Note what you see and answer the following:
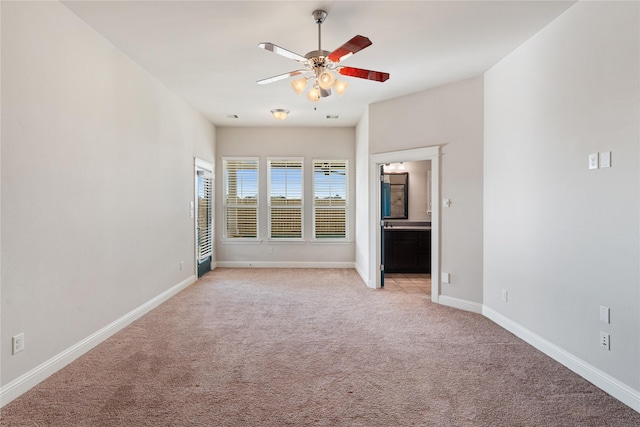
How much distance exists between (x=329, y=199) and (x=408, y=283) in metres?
2.39

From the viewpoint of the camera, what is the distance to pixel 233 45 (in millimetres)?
3232

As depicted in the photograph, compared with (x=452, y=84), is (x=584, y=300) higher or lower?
lower

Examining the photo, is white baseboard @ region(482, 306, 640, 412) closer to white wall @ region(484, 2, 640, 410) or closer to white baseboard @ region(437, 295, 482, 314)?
white wall @ region(484, 2, 640, 410)

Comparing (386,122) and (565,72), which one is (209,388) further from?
(386,122)

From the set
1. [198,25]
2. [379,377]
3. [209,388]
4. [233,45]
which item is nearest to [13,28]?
[198,25]

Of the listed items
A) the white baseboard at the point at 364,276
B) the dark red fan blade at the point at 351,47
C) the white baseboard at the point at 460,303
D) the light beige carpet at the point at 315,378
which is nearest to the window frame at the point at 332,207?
the white baseboard at the point at 364,276

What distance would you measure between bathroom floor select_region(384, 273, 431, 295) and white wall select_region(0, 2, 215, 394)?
356cm

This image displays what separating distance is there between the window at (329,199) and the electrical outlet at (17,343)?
494cm

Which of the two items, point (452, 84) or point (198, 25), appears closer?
point (198, 25)

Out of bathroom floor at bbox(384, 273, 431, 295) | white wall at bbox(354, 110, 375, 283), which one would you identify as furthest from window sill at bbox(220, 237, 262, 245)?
bathroom floor at bbox(384, 273, 431, 295)

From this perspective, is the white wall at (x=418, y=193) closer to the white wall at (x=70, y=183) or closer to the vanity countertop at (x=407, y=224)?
the vanity countertop at (x=407, y=224)

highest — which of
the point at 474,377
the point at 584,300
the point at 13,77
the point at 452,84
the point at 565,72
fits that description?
the point at 452,84

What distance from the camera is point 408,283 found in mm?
5438

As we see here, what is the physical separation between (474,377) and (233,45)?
3716mm
